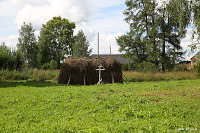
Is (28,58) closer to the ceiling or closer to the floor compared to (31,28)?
closer to the floor

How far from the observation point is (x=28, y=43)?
160 ft

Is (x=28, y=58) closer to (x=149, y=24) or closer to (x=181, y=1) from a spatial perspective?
(x=149, y=24)

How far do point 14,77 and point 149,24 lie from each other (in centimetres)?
1957

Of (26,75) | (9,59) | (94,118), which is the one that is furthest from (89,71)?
(94,118)

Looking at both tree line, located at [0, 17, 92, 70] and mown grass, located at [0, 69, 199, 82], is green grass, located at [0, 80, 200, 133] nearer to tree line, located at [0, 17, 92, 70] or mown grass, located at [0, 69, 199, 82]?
mown grass, located at [0, 69, 199, 82]

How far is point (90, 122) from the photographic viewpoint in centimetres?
679

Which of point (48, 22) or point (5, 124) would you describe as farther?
point (48, 22)

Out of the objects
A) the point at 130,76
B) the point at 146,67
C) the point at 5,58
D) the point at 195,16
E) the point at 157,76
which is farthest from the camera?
the point at 146,67

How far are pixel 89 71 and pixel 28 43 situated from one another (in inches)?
1145

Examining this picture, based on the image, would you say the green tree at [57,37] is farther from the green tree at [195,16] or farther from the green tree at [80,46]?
the green tree at [195,16]

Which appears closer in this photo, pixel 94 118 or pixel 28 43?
pixel 94 118

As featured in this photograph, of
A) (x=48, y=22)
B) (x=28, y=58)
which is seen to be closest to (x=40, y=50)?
(x=28, y=58)

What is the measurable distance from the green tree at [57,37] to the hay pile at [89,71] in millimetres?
27617

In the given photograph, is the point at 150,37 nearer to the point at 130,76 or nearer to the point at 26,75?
the point at 130,76
